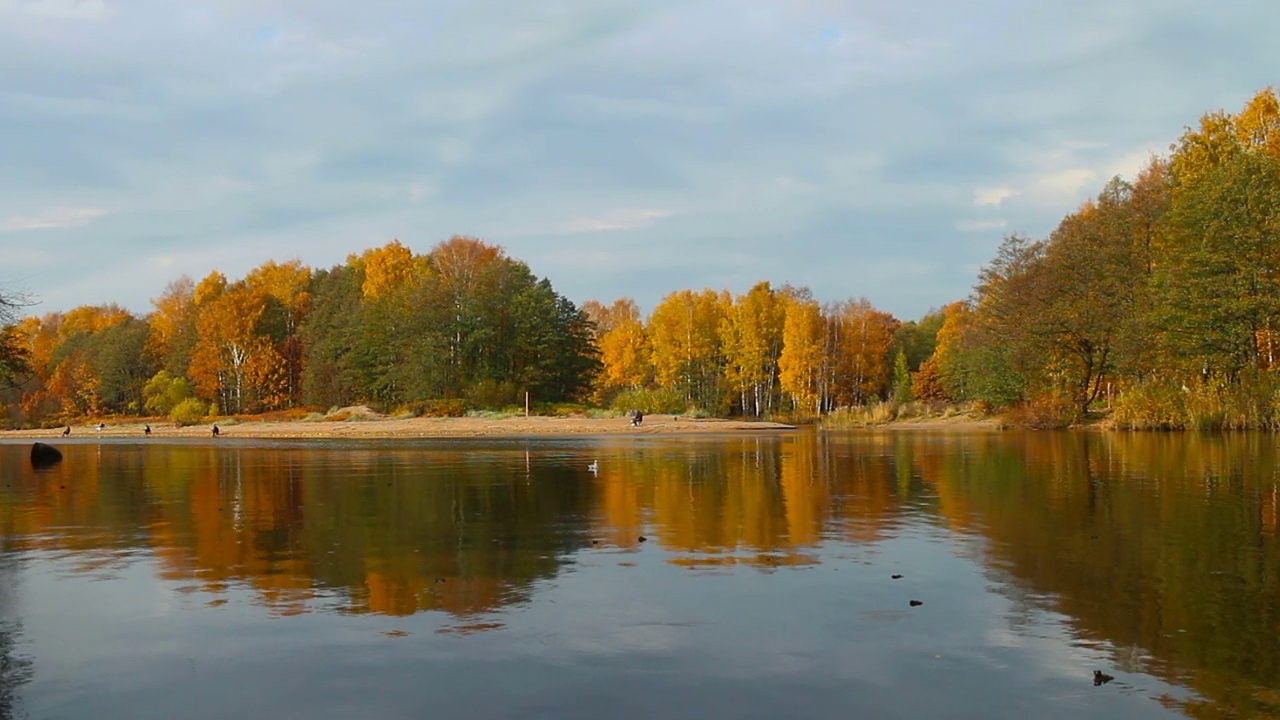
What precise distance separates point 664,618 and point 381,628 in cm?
207

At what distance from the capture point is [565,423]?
5819 centimetres

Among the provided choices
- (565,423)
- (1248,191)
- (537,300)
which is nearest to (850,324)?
(537,300)

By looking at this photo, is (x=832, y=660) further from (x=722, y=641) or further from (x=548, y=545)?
(x=548, y=545)

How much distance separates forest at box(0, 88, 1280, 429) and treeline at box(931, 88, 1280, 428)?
0.10m

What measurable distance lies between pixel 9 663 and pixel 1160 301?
4381cm

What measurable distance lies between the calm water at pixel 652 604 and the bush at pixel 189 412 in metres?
70.1

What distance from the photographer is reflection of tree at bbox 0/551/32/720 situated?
18.2 feet

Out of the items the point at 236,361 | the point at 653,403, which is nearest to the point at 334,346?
the point at 236,361

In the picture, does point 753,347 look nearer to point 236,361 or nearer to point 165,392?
point 236,361

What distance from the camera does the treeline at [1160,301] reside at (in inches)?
1513

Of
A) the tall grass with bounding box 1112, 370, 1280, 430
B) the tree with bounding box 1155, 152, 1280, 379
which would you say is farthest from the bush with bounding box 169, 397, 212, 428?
the tree with bounding box 1155, 152, 1280, 379

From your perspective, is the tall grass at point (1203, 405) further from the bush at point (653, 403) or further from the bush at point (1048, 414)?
the bush at point (653, 403)

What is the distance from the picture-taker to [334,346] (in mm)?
80500

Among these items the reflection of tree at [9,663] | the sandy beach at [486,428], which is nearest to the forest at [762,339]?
the sandy beach at [486,428]
